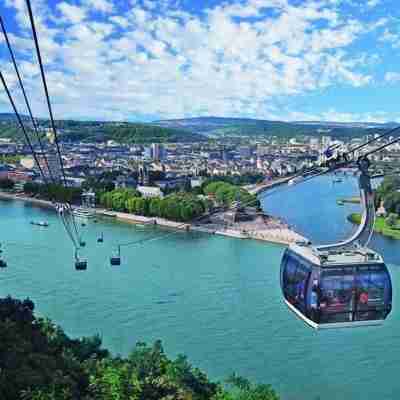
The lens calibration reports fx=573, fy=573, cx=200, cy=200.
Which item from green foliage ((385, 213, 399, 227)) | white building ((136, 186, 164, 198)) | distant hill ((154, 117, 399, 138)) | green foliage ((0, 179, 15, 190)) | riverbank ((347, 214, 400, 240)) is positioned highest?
distant hill ((154, 117, 399, 138))

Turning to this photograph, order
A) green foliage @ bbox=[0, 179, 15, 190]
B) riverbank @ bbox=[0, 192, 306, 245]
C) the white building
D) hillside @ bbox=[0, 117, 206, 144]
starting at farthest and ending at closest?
hillside @ bbox=[0, 117, 206, 144] < green foliage @ bbox=[0, 179, 15, 190] < the white building < riverbank @ bbox=[0, 192, 306, 245]

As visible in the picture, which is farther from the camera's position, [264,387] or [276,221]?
[276,221]

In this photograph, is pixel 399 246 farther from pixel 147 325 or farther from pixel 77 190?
pixel 77 190

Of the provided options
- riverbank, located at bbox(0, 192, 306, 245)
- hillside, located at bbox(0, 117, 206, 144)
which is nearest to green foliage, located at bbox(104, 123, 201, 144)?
hillside, located at bbox(0, 117, 206, 144)

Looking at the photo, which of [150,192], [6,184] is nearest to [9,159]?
[6,184]

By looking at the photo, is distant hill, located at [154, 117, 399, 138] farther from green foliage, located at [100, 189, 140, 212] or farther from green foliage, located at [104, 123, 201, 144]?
green foliage, located at [100, 189, 140, 212]

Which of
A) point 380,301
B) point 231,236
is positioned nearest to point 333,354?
point 380,301

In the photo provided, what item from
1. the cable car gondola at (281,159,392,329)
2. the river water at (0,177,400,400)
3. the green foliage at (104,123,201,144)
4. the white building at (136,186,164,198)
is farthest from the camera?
the green foliage at (104,123,201,144)
